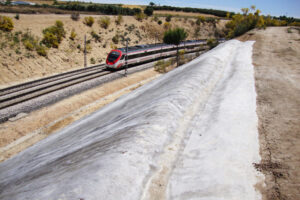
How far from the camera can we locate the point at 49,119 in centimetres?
1438

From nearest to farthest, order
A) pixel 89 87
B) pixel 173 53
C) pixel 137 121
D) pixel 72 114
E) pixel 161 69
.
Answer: pixel 137 121
pixel 72 114
pixel 89 87
pixel 161 69
pixel 173 53

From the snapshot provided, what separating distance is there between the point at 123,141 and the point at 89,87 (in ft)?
54.0

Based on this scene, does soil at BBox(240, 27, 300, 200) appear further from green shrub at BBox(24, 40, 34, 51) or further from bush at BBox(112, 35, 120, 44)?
bush at BBox(112, 35, 120, 44)

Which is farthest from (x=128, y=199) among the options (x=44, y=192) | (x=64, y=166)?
(x=64, y=166)

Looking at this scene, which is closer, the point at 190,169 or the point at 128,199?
the point at 128,199

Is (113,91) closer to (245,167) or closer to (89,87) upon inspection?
(89,87)

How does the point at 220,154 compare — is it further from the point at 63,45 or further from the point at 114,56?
the point at 63,45

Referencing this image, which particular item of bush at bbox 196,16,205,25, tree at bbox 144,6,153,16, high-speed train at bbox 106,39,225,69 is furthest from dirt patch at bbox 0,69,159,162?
bush at bbox 196,16,205,25

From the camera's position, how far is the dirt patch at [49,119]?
39.0ft

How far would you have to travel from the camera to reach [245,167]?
438cm

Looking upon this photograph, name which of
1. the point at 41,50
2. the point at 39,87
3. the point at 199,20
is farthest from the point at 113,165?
the point at 199,20

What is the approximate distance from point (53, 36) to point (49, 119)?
70.0ft

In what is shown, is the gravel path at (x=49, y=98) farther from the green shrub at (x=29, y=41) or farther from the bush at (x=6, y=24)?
the bush at (x=6, y=24)

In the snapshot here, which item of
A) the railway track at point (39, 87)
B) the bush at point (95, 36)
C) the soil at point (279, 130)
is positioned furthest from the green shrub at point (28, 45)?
the soil at point (279, 130)
